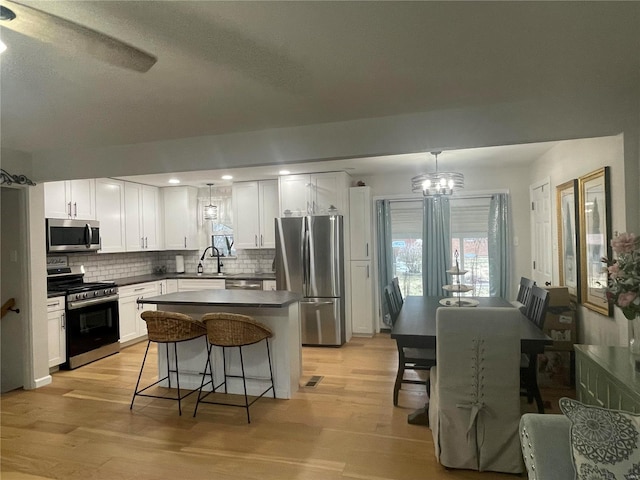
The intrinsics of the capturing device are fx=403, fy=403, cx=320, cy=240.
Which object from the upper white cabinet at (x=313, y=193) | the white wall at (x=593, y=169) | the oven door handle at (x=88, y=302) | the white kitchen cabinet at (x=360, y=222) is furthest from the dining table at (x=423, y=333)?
the oven door handle at (x=88, y=302)

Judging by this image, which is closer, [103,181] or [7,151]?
[7,151]

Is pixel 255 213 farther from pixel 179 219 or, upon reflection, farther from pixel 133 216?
pixel 133 216

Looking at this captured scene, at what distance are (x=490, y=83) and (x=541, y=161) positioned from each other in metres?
2.87

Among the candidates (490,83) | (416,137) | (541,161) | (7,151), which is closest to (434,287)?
(541,161)

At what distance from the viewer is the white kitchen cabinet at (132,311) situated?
5199 millimetres

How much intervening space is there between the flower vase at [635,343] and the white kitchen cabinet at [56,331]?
4944 millimetres

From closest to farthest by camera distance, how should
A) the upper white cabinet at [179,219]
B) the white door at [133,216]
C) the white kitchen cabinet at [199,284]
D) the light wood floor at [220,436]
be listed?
the light wood floor at [220,436] → the white door at [133,216] → the white kitchen cabinet at [199,284] → the upper white cabinet at [179,219]

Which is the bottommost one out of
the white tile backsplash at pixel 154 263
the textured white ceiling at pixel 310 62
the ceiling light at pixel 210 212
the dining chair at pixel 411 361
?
the dining chair at pixel 411 361

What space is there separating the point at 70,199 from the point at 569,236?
5.41 meters

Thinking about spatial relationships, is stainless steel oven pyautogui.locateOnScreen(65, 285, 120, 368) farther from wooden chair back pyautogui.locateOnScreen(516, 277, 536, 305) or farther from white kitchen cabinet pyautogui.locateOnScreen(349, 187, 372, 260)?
wooden chair back pyautogui.locateOnScreen(516, 277, 536, 305)

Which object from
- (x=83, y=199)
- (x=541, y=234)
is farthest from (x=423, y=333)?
(x=83, y=199)

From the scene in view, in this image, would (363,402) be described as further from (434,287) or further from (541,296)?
(434,287)

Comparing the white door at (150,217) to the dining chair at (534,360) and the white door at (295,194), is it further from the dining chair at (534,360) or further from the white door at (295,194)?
the dining chair at (534,360)

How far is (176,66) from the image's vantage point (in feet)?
6.68
